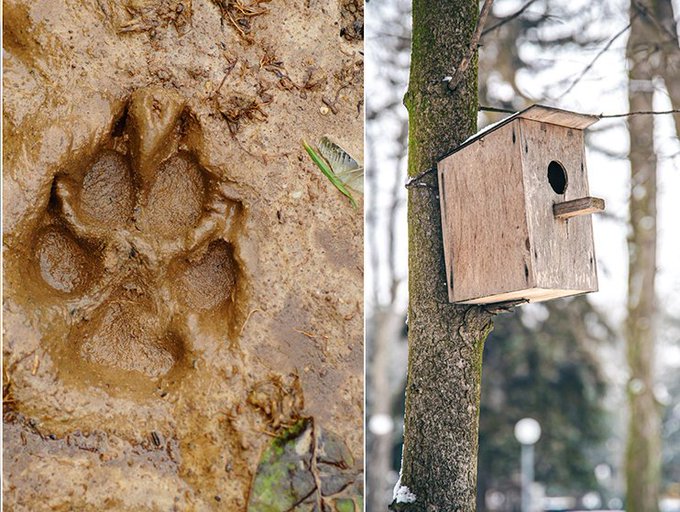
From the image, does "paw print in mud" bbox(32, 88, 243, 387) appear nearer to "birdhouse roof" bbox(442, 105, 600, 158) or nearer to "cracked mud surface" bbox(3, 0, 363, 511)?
"cracked mud surface" bbox(3, 0, 363, 511)

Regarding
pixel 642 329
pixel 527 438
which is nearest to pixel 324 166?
pixel 642 329

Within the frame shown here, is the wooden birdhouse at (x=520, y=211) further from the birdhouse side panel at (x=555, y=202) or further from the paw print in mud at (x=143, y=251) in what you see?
the paw print in mud at (x=143, y=251)

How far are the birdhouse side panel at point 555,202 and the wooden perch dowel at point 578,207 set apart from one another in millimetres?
21

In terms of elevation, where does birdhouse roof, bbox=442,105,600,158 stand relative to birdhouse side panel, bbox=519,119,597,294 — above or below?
above

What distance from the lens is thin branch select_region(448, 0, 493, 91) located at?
2006 mm

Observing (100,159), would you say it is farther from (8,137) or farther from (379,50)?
(379,50)

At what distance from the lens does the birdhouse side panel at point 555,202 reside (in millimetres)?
1971

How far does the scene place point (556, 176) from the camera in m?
2.13

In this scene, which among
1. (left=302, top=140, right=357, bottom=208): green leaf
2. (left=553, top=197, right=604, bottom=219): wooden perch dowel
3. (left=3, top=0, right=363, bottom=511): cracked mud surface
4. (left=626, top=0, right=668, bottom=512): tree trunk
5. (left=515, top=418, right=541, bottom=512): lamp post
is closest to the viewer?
(left=3, top=0, right=363, bottom=511): cracked mud surface

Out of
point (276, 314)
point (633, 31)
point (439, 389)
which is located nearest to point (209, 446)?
point (276, 314)

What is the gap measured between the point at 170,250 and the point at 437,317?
29.7 inches

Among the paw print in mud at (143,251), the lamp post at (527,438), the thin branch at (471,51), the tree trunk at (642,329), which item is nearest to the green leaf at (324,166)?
the paw print in mud at (143,251)

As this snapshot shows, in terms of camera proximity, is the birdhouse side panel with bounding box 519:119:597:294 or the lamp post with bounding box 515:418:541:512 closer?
the birdhouse side panel with bounding box 519:119:597:294

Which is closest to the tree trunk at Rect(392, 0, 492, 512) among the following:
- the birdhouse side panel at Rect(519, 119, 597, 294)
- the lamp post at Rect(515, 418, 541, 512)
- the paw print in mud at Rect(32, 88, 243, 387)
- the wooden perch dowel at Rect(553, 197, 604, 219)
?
the birdhouse side panel at Rect(519, 119, 597, 294)
